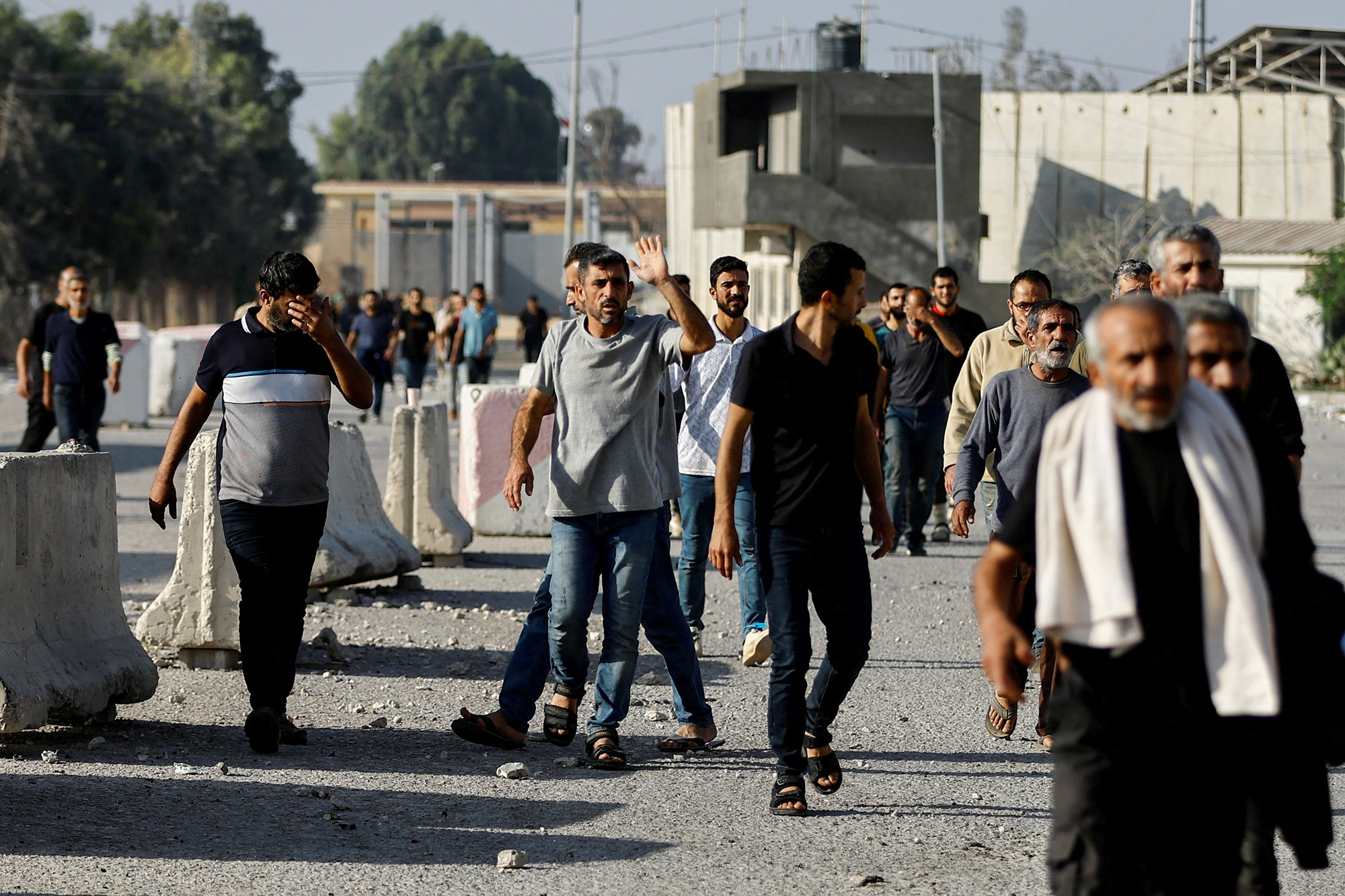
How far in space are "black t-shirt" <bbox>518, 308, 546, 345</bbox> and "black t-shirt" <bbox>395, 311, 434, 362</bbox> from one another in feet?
25.5

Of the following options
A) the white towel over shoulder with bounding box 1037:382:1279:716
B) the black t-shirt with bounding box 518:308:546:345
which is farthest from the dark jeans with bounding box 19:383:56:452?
the black t-shirt with bounding box 518:308:546:345

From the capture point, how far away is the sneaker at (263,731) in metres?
6.32

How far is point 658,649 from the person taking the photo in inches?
252

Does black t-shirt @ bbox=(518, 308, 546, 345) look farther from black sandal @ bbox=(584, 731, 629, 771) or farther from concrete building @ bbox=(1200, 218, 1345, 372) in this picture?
black sandal @ bbox=(584, 731, 629, 771)

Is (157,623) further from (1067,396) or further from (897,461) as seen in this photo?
(897,461)

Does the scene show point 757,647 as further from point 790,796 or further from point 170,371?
point 170,371

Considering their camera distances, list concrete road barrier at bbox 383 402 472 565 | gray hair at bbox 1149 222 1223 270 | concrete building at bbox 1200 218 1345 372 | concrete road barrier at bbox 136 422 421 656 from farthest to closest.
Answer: concrete building at bbox 1200 218 1345 372, concrete road barrier at bbox 383 402 472 565, concrete road barrier at bbox 136 422 421 656, gray hair at bbox 1149 222 1223 270

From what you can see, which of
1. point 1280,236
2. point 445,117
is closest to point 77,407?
point 1280,236

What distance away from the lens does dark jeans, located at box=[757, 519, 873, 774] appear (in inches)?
217

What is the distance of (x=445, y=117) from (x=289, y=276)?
4113 inches

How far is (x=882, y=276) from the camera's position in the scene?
1487 inches

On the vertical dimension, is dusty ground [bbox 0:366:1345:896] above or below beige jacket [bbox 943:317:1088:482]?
below

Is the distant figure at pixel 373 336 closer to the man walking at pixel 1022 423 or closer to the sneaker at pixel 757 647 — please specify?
the sneaker at pixel 757 647

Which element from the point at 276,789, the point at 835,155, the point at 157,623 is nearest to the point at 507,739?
the point at 276,789
